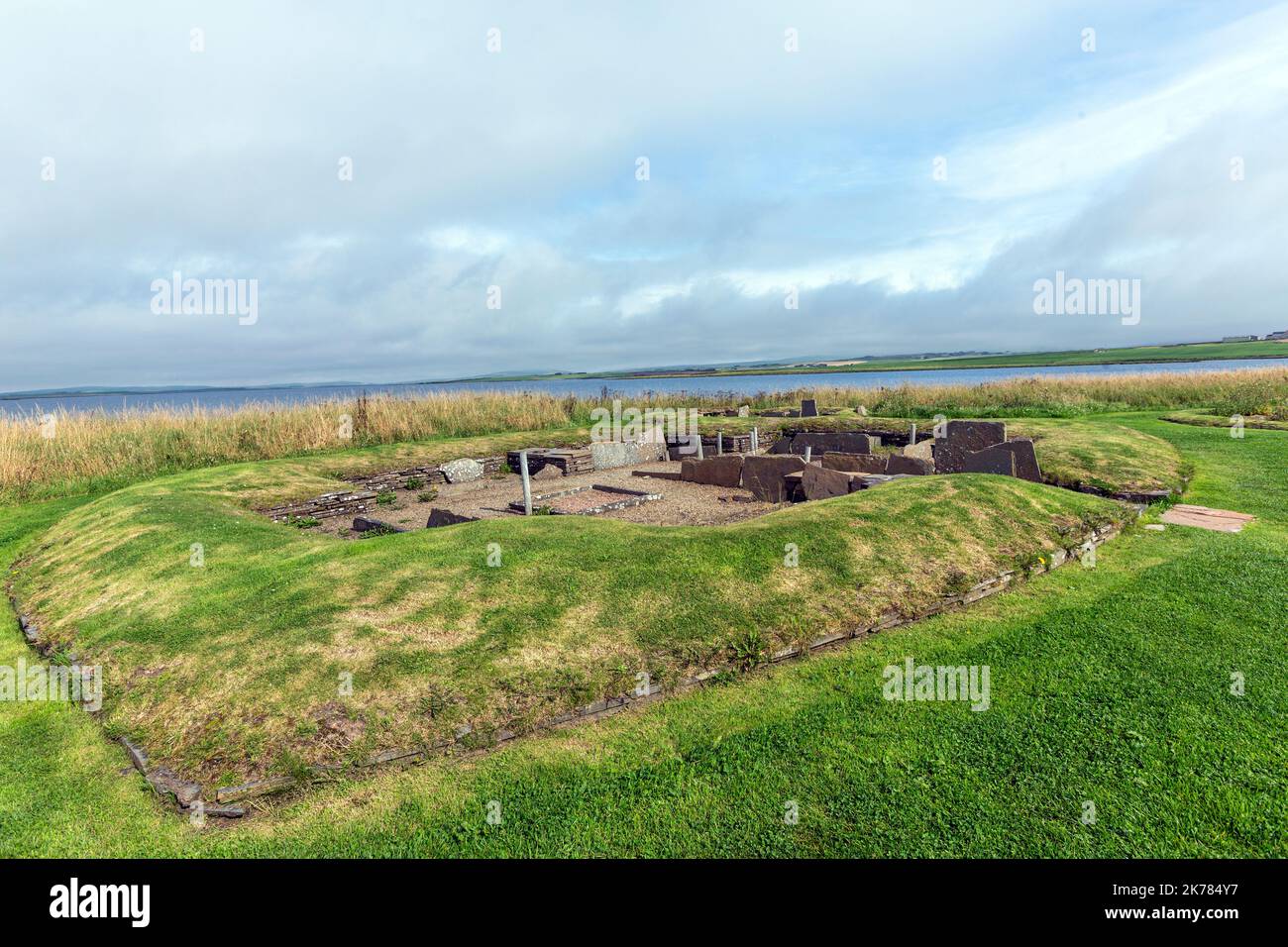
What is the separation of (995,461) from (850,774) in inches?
441

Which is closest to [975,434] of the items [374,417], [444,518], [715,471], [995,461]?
[995,461]

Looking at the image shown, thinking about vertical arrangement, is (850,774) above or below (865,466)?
below

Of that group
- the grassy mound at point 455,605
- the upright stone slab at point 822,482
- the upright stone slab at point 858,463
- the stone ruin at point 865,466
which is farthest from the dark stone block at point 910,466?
the grassy mound at point 455,605

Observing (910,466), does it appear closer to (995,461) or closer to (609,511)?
(995,461)

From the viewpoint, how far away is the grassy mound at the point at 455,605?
525 cm

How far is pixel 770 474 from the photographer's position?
15648mm

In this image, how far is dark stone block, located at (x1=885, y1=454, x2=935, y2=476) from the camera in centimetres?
1495

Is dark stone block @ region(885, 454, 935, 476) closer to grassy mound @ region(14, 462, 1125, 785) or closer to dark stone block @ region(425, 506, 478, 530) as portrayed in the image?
grassy mound @ region(14, 462, 1125, 785)

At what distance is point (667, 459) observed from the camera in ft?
73.4

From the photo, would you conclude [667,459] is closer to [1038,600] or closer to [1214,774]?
[1038,600]

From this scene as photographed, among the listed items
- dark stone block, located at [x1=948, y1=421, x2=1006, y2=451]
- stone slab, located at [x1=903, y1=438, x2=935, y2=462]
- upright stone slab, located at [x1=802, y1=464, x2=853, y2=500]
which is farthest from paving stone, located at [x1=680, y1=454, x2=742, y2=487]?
dark stone block, located at [x1=948, y1=421, x2=1006, y2=451]

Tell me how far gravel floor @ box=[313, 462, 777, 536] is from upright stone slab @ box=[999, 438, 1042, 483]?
533 cm

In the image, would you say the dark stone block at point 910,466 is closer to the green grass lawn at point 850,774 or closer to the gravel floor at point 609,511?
the gravel floor at point 609,511

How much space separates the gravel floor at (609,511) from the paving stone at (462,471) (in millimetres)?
299
